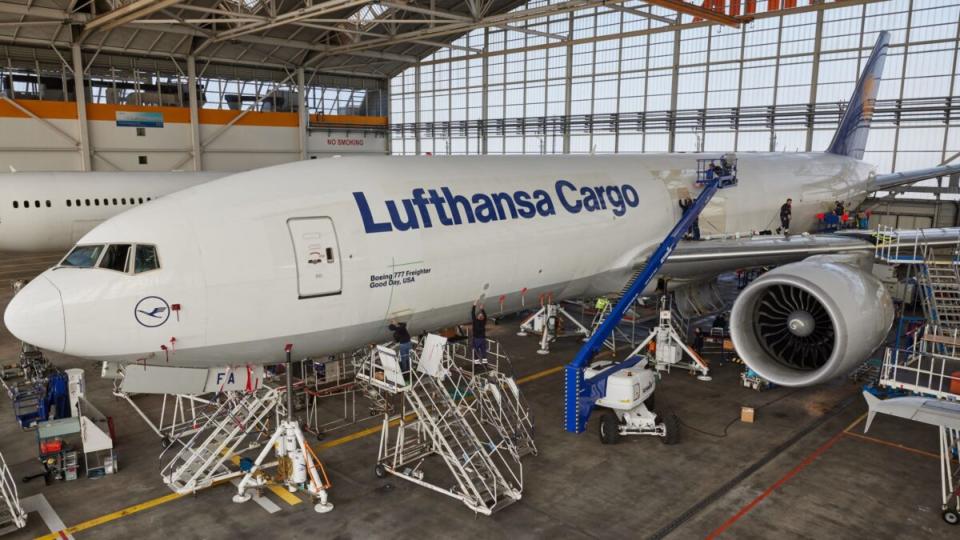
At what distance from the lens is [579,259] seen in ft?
43.4

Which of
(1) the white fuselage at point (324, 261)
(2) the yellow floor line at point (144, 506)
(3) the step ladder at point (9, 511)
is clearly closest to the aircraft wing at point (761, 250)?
(1) the white fuselage at point (324, 261)

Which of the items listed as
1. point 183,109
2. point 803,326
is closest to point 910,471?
point 803,326

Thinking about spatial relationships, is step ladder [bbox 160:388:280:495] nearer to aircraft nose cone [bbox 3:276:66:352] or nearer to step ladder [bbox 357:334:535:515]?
step ladder [bbox 357:334:535:515]

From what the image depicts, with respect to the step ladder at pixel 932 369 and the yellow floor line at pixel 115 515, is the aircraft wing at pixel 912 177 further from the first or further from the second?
the yellow floor line at pixel 115 515

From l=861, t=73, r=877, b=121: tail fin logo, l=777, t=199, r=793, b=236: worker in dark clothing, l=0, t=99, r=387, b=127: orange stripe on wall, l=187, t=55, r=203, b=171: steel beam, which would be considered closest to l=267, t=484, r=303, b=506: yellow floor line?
l=777, t=199, r=793, b=236: worker in dark clothing

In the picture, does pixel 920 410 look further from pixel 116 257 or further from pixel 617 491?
pixel 116 257

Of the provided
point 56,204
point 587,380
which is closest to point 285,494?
point 587,380

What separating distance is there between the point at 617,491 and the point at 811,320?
16.2 ft

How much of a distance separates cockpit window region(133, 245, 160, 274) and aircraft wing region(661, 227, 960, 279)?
10209 millimetres

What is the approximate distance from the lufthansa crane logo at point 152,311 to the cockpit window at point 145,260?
389 mm

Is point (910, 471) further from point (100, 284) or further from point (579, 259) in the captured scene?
point (100, 284)

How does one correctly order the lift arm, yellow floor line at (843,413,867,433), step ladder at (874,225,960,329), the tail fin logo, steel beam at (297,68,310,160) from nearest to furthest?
the lift arm, step ladder at (874,225,960,329), yellow floor line at (843,413,867,433), the tail fin logo, steel beam at (297,68,310,160)

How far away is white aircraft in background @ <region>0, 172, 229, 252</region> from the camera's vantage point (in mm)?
24953

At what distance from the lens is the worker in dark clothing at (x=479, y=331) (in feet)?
36.8
